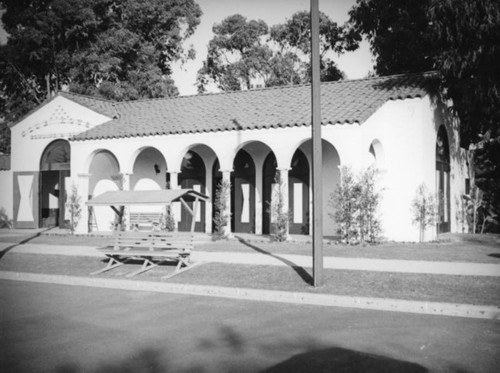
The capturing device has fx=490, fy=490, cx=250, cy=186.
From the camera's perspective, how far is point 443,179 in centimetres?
1925

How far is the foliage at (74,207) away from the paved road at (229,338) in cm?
1214

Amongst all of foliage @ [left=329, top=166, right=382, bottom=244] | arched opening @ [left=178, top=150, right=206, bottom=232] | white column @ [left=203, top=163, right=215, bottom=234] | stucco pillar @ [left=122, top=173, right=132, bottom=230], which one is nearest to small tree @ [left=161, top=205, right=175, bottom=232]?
stucco pillar @ [left=122, top=173, right=132, bottom=230]

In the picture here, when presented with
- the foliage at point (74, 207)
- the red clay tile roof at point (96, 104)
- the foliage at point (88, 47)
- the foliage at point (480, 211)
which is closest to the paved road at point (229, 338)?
the foliage at point (74, 207)

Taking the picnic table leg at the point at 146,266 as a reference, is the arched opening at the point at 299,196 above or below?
above

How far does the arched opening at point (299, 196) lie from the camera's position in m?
19.1

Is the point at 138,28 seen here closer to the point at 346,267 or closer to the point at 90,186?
the point at 90,186

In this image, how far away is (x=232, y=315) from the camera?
23.9 feet

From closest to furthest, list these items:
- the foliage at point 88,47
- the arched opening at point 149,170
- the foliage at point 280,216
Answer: the foliage at point 280,216, the arched opening at point 149,170, the foliage at point 88,47

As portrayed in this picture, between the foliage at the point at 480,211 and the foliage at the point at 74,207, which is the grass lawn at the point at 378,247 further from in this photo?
the foliage at the point at 480,211

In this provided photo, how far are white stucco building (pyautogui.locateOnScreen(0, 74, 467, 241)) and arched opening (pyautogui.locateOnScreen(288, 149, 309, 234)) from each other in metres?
0.04

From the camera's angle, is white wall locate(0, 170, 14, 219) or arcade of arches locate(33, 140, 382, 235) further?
white wall locate(0, 170, 14, 219)

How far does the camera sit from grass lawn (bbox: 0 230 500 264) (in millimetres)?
12359

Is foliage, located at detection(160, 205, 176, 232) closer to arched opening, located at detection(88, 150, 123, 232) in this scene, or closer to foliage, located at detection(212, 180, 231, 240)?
foliage, located at detection(212, 180, 231, 240)

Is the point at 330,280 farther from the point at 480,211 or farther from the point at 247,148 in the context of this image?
the point at 480,211
